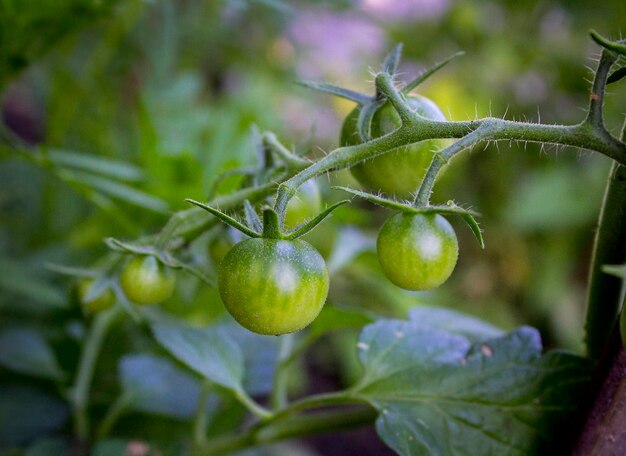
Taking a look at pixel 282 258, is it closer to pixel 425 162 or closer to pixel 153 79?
pixel 425 162

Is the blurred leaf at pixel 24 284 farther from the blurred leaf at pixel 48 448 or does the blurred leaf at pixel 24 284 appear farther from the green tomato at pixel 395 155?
the green tomato at pixel 395 155

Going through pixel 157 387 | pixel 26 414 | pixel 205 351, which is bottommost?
pixel 26 414

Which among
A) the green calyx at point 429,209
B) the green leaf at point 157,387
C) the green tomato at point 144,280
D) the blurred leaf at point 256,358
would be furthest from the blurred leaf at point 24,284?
the green calyx at point 429,209

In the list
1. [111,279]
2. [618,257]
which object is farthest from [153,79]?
[618,257]

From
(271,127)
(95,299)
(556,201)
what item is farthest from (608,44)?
(556,201)

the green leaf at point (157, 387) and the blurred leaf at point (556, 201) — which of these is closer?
the green leaf at point (157, 387)

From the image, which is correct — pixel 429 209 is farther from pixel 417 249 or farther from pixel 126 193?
pixel 126 193

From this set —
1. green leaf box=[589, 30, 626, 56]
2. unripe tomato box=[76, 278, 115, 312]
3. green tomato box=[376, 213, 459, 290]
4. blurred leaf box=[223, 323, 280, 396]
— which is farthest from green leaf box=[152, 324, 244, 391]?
green leaf box=[589, 30, 626, 56]
